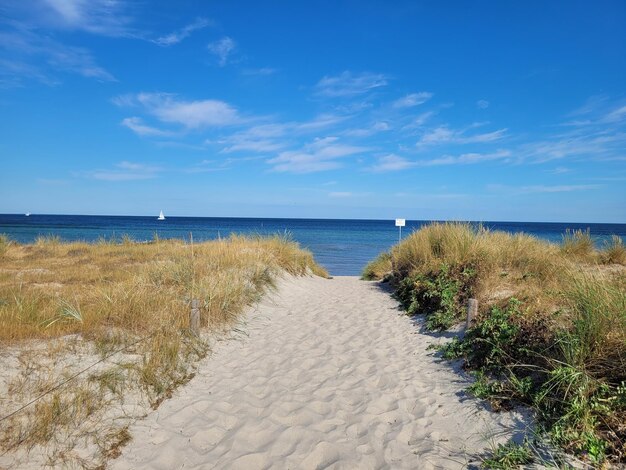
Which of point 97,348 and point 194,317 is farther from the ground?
point 194,317

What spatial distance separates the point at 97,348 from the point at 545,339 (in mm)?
5997

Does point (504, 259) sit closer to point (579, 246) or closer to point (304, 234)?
point (579, 246)

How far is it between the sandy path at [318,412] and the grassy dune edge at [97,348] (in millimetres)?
355

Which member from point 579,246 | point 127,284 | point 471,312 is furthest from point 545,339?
point 579,246

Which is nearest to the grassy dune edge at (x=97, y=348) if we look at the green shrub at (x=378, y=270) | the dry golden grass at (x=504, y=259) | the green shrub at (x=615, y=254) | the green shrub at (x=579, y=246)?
the dry golden grass at (x=504, y=259)

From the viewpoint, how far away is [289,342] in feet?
24.3

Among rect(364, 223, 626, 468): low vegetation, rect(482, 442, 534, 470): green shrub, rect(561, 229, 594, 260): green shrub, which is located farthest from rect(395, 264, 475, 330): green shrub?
rect(561, 229, 594, 260): green shrub

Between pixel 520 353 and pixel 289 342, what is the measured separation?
404 cm

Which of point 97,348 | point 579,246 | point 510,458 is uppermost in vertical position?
point 579,246

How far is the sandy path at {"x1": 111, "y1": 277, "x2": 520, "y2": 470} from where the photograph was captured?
12.4 ft

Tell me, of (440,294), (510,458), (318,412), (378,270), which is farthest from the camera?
(378,270)

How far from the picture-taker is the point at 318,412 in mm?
4652

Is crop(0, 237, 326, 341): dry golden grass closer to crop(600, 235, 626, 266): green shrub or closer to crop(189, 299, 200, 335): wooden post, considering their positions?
crop(189, 299, 200, 335): wooden post

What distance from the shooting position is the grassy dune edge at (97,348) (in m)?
3.86
